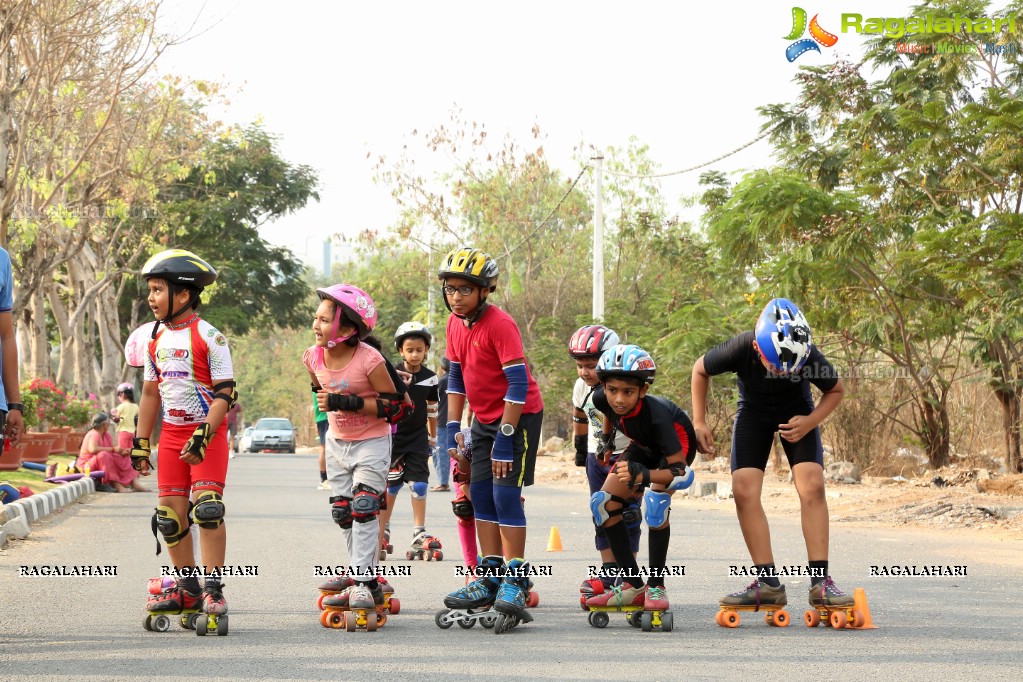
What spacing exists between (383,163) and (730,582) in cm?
3131

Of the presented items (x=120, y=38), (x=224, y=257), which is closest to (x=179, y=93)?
(x=120, y=38)

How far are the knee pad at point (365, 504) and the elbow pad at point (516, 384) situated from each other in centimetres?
89

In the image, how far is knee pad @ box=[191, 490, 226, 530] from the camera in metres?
7.09

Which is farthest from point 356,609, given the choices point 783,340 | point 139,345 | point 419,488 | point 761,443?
point 419,488

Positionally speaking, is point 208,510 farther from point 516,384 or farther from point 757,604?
point 757,604

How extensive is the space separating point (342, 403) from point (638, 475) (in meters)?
1.65

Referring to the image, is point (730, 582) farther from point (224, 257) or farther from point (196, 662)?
point (224, 257)

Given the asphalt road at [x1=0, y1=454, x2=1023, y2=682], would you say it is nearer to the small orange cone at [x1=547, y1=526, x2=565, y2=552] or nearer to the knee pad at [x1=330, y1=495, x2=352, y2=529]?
the small orange cone at [x1=547, y1=526, x2=565, y2=552]

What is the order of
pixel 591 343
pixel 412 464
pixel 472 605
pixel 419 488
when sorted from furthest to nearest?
pixel 419 488 < pixel 412 464 < pixel 591 343 < pixel 472 605

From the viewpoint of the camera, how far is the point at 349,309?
7508mm

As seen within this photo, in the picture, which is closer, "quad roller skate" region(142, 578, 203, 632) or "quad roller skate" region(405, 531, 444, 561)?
"quad roller skate" region(142, 578, 203, 632)

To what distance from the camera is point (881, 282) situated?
19.7m

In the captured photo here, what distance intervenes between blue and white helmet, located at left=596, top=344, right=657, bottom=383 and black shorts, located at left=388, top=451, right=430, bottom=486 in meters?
3.35

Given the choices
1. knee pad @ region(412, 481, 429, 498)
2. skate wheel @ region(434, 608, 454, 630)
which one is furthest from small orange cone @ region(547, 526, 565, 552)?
skate wheel @ region(434, 608, 454, 630)
